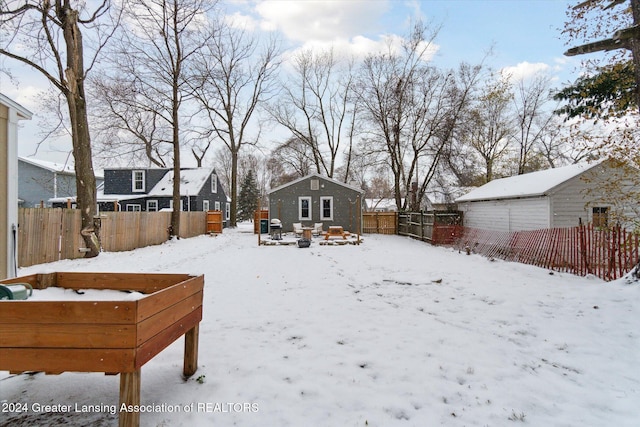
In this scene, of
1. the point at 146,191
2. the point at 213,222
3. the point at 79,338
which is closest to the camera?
the point at 79,338

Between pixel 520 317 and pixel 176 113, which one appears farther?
pixel 176 113

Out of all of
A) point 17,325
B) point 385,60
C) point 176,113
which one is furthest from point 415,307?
point 385,60

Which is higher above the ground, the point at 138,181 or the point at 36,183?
the point at 138,181

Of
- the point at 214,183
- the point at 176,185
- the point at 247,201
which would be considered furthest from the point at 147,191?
the point at 247,201

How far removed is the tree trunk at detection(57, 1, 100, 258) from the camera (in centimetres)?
1066

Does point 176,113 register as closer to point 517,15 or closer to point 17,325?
point 517,15

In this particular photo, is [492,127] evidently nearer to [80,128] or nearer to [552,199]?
[552,199]

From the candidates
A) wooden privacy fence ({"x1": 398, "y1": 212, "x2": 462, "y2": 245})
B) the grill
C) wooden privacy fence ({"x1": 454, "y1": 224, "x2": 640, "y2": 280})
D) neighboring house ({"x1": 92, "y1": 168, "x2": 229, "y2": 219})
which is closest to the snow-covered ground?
wooden privacy fence ({"x1": 454, "y1": 224, "x2": 640, "y2": 280})

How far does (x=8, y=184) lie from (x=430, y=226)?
1651 centimetres

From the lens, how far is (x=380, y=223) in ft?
78.2

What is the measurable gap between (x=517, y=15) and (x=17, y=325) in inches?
470

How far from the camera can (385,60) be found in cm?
2531

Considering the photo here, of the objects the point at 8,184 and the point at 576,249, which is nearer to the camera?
the point at 8,184

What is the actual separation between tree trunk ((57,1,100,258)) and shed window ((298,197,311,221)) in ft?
37.3
